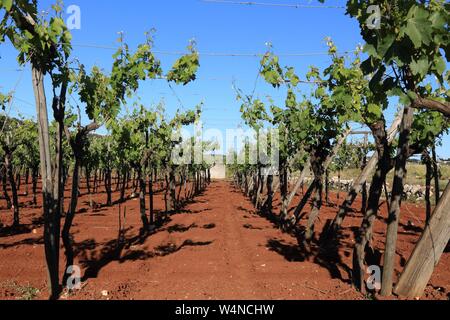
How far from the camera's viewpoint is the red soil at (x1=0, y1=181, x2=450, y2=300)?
254 inches

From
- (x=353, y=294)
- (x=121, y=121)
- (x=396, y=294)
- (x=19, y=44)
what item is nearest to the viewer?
(x=19, y=44)

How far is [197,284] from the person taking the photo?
22.5 ft

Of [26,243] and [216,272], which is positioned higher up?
[26,243]

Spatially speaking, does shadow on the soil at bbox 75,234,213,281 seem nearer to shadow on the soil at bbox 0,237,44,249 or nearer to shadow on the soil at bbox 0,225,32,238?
shadow on the soil at bbox 0,237,44,249

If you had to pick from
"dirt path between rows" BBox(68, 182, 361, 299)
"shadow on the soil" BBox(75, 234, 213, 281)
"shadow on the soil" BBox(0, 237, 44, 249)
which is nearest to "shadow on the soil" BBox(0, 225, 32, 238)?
"shadow on the soil" BBox(0, 237, 44, 249)

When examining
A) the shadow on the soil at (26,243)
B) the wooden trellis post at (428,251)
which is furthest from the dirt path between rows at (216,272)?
the shadow on the soil at (26,243)

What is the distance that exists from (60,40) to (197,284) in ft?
13.9

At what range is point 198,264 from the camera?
8.34 m

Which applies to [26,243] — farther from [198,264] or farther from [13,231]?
[198,264]

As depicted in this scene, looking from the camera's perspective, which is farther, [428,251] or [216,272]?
[216,272]

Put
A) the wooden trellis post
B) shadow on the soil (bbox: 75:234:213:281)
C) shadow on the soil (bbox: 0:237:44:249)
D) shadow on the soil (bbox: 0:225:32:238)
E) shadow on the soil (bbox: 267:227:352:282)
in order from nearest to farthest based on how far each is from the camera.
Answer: the wooden trellis post < shadow on the soil (bbox: 267:227:352:282) < shadow on the soil (bbox: 75:234:213:281) < shadow on the soil (bbox: 0:237:44:249) < shadow on the soil (bbox: 0:225:32:238)

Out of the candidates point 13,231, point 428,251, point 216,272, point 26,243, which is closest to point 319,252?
point 216,272
